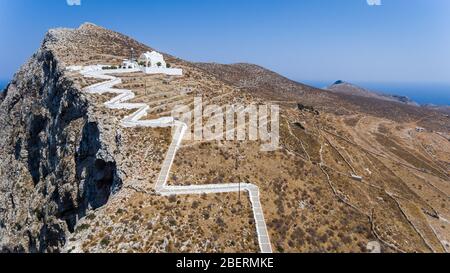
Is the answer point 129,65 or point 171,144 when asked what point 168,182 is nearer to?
point 171,144

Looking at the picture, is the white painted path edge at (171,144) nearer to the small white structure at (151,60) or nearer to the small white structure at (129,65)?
the small white structure at (129,65)

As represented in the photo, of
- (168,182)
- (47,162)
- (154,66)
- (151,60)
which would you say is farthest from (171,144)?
(151,60)

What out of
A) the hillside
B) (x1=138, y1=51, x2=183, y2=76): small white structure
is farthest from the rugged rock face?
(x1=138, y1=51, x2=183, y2=76): small white structure

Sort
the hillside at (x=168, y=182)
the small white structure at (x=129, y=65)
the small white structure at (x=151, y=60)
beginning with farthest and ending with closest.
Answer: the small white structure at (x=151, y=60), the small white structure at (x=129, y=65), the hillside at (x=168, y=182)

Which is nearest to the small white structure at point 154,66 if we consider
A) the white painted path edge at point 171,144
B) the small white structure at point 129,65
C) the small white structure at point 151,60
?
the small white structure at point 151,60
